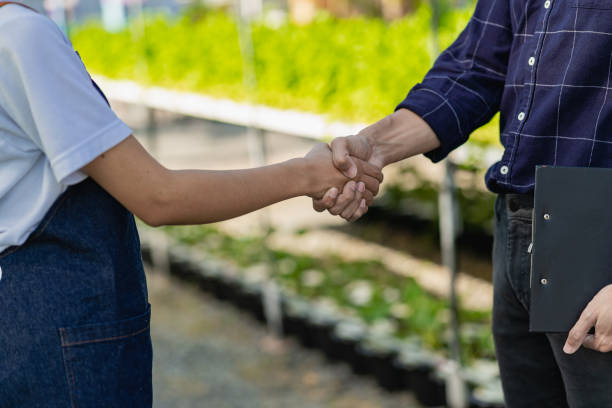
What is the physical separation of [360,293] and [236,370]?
0.77 m

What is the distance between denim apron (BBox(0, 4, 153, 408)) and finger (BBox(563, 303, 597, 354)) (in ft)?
2.42

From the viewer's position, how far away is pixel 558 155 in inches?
56.7

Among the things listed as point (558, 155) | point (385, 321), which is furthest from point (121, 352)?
point (385, 321)

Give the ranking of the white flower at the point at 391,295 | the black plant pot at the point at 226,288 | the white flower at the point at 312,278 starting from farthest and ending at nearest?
the black plant pot at the point at 226,288, the white flower at the point at 312,278, the white flower at the point at 391,295

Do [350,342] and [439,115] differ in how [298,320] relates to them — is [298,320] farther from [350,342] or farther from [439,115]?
[439,115]

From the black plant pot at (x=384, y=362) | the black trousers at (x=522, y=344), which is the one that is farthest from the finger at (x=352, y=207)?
the black plant pot at (x=384, y=362)

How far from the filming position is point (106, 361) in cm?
131

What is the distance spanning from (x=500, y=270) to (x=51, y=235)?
847 millimetres

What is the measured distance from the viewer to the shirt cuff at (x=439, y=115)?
68.2 inches

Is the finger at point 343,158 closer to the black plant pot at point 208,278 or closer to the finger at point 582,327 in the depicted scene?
the finger at point 582,327

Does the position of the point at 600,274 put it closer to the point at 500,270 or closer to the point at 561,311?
the point at 561,311

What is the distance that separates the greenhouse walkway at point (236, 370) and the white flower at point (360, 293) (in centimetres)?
34

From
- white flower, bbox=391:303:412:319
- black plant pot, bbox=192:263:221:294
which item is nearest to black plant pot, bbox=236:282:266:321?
black plant pot, bbox=192:263:221:294

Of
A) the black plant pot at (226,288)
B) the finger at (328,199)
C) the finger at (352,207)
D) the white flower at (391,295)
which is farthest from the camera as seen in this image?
the black plant pot at (226,288)
